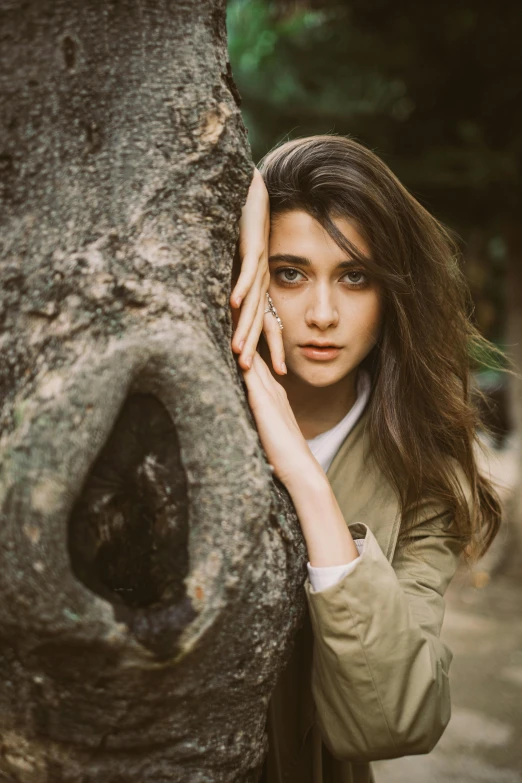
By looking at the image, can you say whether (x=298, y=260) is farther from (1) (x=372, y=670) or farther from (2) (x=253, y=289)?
(1) (x=372, y=670)

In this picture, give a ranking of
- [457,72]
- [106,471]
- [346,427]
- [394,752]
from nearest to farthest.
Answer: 1. [106,471]
2. [394,752]
3. [346,427]
4. [457,72]

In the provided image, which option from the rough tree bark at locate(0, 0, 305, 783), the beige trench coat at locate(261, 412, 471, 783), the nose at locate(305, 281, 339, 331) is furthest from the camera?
the nose at locate(305, 281, 339, 331)

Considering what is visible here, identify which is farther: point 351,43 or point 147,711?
point 351,43

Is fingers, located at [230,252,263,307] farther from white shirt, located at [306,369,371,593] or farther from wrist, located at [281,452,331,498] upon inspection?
white shirt, located at [306,369,371,593]

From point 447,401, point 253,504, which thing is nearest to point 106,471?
point 253,504

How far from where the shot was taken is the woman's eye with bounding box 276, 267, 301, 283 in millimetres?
1582

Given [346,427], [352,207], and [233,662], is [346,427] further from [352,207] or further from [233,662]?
[233,662]

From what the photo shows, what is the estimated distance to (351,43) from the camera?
4.78 m

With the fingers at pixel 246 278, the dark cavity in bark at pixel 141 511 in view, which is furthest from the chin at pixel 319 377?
the dark cavity in bark at pixel 141 511

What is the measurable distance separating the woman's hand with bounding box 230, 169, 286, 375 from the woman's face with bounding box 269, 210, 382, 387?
117mm

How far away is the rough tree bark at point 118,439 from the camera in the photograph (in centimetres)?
96

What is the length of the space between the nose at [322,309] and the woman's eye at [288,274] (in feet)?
0.17

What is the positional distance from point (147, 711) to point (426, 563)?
28.9 inches

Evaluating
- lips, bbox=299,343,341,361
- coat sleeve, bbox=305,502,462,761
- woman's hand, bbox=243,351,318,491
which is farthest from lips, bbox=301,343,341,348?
coat sleeve, bbox=305,502,462,761
